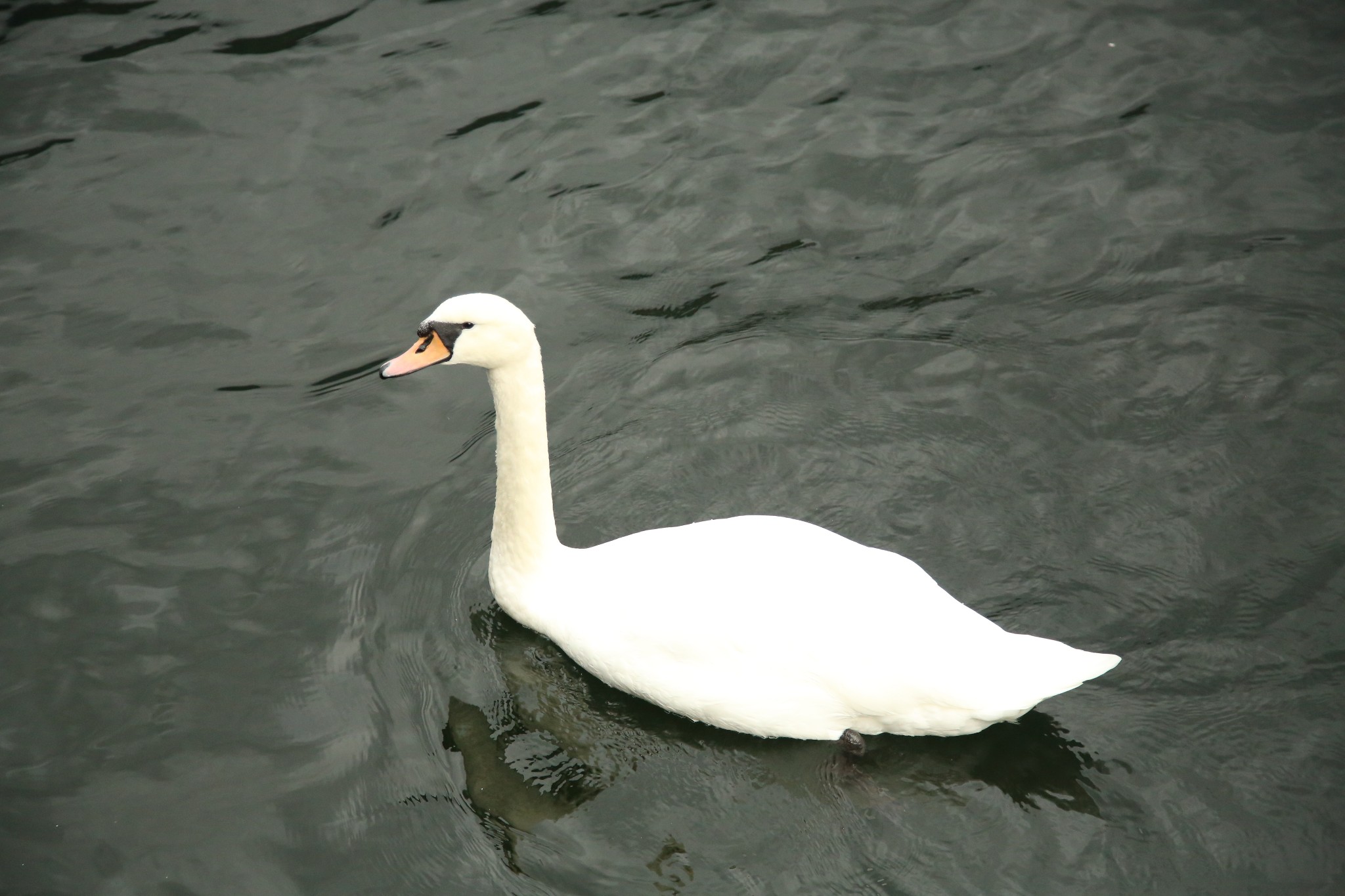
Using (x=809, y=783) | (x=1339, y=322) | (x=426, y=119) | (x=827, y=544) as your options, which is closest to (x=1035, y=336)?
(x=1339, y=322)

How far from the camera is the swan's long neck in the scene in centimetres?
648

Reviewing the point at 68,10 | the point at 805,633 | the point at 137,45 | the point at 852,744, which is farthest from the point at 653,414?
the point at 68,10

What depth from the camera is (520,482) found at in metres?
6.62

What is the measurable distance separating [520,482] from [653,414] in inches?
68.6

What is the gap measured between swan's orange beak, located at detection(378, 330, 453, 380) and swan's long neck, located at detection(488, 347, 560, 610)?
26cm

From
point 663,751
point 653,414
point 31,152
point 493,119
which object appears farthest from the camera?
point 493,119

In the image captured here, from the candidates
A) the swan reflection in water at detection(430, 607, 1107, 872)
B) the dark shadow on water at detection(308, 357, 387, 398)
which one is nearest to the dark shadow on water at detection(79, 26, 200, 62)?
the dark shadow on water at detection(308, 357, 387, 398)

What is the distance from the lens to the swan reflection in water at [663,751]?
19.9 feet

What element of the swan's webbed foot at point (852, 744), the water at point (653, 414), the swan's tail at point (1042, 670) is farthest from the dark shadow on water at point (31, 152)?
the swan's tail at point (1042, 670)

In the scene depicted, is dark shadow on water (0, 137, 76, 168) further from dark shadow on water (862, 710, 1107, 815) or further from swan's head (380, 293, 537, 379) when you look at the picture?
dark shadow on water (862, 710, 1107, 815)

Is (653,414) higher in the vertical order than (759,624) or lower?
lower

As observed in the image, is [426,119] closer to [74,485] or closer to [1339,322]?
[74,485]

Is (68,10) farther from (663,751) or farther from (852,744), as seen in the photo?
(852,744)

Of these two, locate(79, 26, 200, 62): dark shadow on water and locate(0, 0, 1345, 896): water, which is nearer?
locate(0, 0, 1345, 896): water
